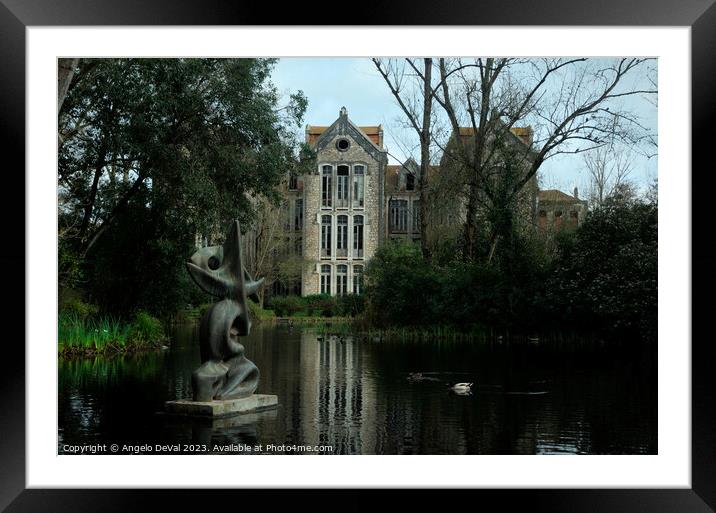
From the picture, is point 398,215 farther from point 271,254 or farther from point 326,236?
point 271,254

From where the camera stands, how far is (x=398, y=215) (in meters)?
32.5

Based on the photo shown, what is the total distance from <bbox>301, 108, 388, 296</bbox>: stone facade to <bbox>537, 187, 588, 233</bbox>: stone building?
9889mm

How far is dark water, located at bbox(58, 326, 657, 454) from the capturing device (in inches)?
288

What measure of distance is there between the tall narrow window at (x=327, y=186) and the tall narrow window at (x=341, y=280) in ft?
9.29

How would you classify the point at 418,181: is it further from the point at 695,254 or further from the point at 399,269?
the point at 695,254

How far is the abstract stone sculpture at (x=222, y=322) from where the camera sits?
829cm

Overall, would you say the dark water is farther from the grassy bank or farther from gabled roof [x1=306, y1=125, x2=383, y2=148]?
gabled roof [x1=306, y1=125, x2=383, y2=148]

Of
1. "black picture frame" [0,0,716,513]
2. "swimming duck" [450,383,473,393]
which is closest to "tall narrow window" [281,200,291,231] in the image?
"swimming duck" [450,383,473,393]

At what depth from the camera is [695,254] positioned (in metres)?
5.95

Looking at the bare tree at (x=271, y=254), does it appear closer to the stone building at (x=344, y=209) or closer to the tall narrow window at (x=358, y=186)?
the stone building at (x=344, y=209)

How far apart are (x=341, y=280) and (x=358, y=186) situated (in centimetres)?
461

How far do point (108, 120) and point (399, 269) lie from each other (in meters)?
10.0

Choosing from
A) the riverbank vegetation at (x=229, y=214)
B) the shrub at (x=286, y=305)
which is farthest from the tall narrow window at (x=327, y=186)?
the riverbank vegetation at (x=229, y=214)

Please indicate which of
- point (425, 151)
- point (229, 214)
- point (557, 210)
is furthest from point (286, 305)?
point (229, 214)
